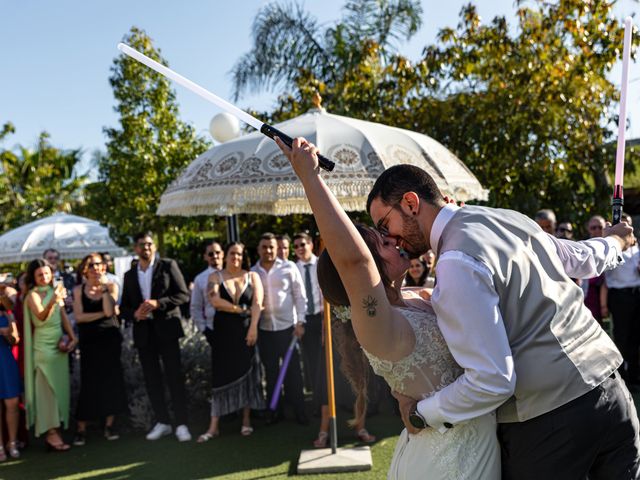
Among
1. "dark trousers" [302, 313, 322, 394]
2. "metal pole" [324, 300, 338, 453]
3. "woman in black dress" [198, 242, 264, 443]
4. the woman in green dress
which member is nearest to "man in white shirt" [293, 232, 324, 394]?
"dark trousers" [302, 313, 322, 394]

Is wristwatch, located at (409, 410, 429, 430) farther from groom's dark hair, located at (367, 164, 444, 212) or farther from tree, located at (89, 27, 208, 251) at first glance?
tree, located at (89, 27, 208, 251)

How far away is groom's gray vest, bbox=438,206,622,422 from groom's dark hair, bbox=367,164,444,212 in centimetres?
15

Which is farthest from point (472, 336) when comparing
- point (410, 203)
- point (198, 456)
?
point (198, 456)

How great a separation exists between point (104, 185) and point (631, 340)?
1150 cm

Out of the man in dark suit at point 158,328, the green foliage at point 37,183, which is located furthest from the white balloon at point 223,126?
the green foliage at point 37,183

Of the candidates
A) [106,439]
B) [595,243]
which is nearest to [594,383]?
[595,243]

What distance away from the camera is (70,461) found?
6.43 m

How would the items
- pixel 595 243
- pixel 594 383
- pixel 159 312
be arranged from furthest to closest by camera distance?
pixel 159 312, pixel 595 243, pixel 594 383

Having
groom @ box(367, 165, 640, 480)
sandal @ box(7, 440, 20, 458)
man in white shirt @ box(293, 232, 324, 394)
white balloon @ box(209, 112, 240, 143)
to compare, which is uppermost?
white balloon @ box(209, 112, 240, 143)

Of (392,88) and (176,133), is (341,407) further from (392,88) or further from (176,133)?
(176,133)

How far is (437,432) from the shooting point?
2.32 meters

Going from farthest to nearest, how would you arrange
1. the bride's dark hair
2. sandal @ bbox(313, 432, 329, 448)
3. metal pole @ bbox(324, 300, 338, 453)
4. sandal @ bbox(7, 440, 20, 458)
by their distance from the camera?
sandal @ bbox(7, 440, 20, 458) < sandal @ bbox(313, 432, 329, 448) < metal pole @ bbox(324, 300, 338, 453) < the bride's dark hair

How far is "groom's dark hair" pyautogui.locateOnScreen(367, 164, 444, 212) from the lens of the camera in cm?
237

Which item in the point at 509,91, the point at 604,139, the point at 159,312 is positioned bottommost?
the point at 159,312
